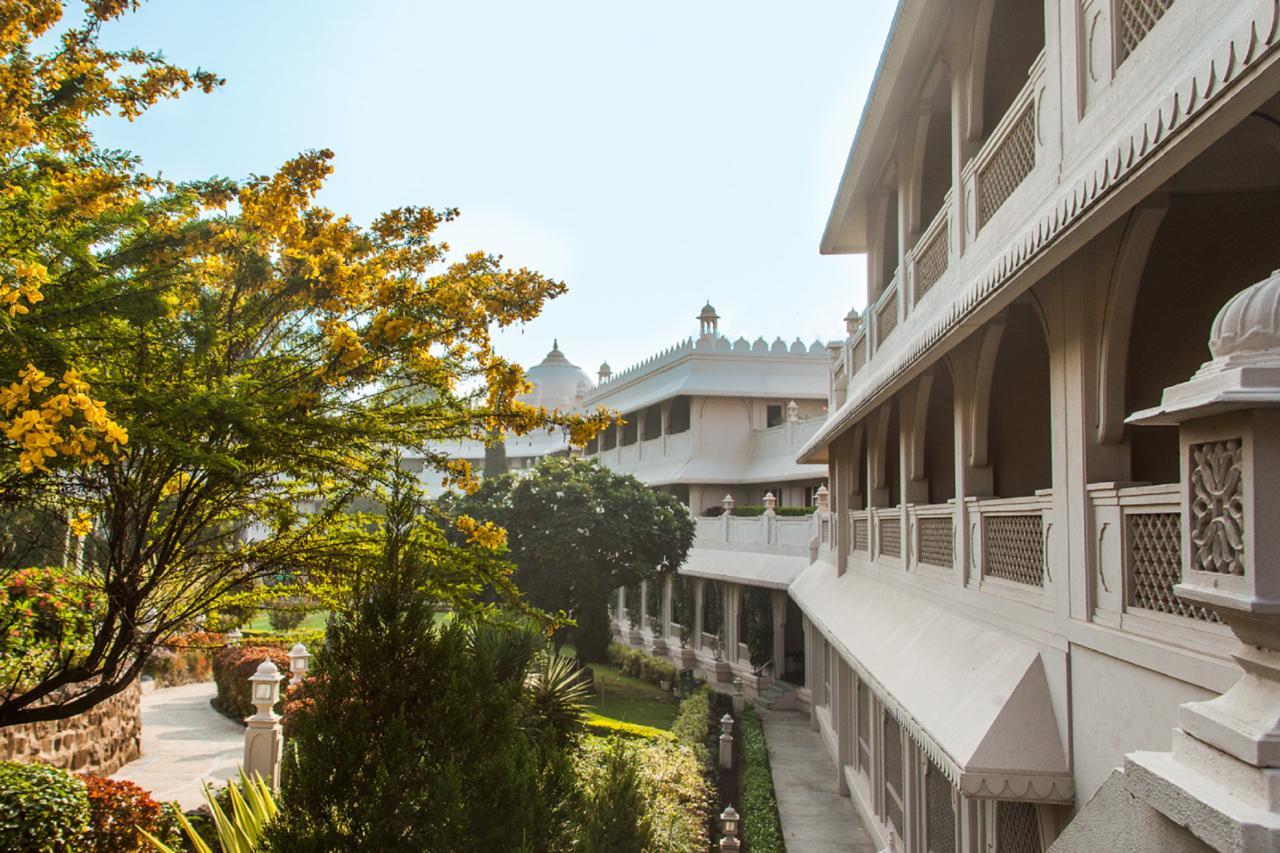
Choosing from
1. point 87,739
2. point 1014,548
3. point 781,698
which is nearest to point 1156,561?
point 1014,548

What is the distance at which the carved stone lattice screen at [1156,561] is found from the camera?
15.0 feet

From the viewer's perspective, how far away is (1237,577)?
228cm

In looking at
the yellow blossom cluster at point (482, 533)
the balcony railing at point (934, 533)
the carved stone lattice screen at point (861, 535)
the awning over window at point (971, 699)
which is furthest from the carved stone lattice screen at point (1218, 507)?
the carved stone lattice screen at point (861, 535)

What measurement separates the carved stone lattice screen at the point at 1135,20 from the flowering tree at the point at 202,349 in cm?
396

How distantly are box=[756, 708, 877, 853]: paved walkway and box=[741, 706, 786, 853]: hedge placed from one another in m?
0.25

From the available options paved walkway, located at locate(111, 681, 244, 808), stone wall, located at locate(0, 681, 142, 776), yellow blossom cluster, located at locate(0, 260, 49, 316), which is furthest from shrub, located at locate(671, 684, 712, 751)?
yellow blossom cluster, located at locate(0, 260, 49, 316)

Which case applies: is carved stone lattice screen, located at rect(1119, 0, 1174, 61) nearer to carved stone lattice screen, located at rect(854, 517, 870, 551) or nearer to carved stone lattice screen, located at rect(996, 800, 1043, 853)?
carved stone lattice screen, located at rect(996, 800, 1043, 853)

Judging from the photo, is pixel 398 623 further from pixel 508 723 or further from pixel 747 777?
pixel 747 777

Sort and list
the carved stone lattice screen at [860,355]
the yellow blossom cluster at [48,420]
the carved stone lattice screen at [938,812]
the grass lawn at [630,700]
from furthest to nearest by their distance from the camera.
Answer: the grass lawn at [630,700]
the carved stone lattice screen at [860,355]
the carved stone lattice screen at [938,812]
the yellow blossom cluster at [48,420]

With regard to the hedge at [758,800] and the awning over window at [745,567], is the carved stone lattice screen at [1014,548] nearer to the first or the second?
the hedge at [758,800]

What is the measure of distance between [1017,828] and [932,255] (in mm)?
5007

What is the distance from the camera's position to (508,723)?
15.4 ft

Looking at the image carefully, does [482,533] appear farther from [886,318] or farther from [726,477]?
[726,477]

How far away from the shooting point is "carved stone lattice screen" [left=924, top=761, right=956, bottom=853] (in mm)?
9570
